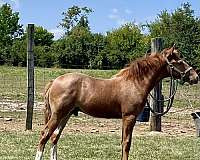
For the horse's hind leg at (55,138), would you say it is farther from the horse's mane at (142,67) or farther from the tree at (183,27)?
the tree at (183,27)

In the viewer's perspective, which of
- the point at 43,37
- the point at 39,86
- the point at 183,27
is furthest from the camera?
the point at 43,37

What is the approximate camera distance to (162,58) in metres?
7.09

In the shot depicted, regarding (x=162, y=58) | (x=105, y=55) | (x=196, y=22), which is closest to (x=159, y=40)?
(x=162, y=58)

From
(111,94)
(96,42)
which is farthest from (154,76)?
(96,42)

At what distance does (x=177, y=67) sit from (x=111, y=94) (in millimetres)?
1097

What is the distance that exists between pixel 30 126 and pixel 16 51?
2945cm

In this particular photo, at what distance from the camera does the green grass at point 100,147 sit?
7.64 meters

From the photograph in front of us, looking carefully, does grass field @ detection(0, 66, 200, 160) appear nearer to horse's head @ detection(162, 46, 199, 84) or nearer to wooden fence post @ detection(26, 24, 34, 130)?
wooden fence post @ detection(26, 24, 34, 130)

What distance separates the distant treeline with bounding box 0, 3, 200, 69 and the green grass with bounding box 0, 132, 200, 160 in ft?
22.4

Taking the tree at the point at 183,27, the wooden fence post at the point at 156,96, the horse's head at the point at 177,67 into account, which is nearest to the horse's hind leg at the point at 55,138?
the horse's head at the point at 177,67

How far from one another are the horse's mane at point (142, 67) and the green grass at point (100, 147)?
1.42m

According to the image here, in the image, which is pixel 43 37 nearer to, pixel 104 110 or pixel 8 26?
pixel 8 26

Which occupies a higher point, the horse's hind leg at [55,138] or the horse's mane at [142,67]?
the horse's mane at [142,67]

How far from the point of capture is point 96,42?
4588 cm
